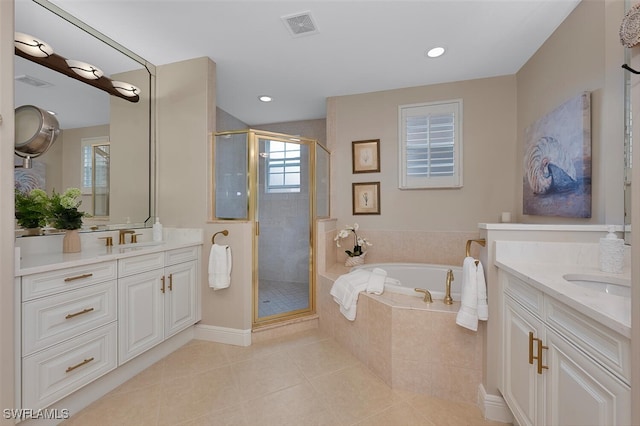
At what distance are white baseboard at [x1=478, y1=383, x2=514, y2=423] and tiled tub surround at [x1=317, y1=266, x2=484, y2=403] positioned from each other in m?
0.10

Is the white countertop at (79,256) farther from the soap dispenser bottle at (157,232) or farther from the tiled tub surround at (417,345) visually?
the tiled tub surround at (417,345)

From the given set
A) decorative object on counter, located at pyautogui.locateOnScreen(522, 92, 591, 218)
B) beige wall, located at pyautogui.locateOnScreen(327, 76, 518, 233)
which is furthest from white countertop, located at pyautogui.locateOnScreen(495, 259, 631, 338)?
beige wall, located at pyautogui.locateOnScreen(327, 76, 518, 233)

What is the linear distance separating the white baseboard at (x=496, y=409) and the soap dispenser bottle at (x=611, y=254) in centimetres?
90

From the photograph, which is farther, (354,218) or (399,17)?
(354,218)

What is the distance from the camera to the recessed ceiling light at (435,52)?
2275 millimetres

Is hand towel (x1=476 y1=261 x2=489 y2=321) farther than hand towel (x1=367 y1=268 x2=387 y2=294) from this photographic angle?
No

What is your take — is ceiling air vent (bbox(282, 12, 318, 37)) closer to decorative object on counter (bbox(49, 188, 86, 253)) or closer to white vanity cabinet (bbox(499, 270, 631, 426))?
decorative object on counter (bbox(49, 188, 86, 253))

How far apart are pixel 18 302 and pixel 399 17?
108 inches

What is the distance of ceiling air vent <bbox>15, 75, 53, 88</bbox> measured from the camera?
1.61 metres

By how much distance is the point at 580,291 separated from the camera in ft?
2.99

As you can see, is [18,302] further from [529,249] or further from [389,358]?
[529,249]

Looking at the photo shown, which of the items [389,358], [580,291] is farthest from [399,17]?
[389,358]

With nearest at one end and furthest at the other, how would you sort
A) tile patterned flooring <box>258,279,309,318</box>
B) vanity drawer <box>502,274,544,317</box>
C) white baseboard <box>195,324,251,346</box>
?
1. vanity drawer <box>502,274,544,317</box>
2. white baseboard <box>195,324,251,346</box>
3. tile patterned flooring <box>258,279,309,318</box>

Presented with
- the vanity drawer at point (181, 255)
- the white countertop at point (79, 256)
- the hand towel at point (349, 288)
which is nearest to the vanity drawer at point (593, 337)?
the hand towel at point (349, 288)
